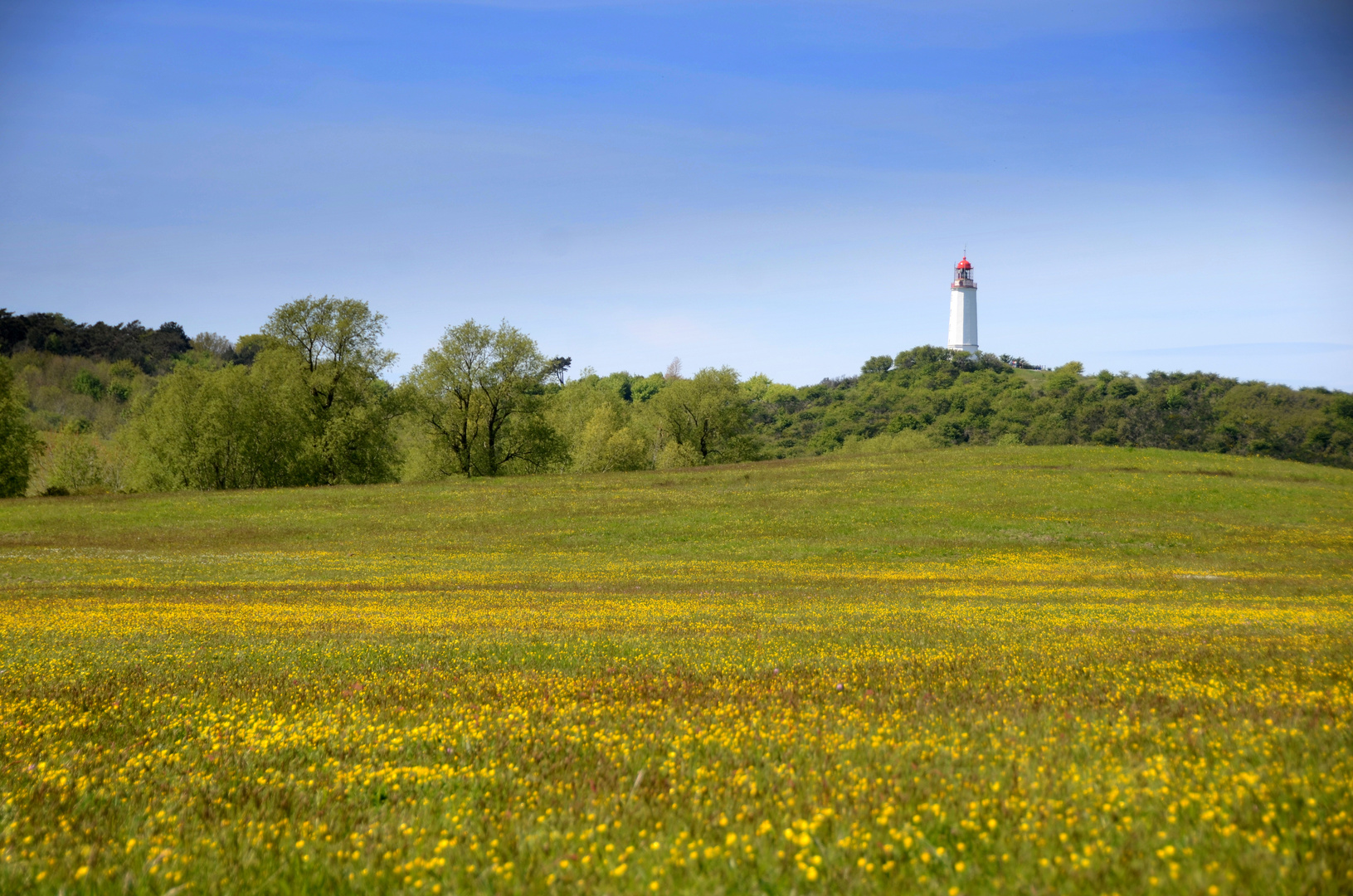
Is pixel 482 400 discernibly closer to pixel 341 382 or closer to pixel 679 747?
pixel 341 382

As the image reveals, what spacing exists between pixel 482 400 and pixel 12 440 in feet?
111

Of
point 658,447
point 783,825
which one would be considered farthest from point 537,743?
point 658,447

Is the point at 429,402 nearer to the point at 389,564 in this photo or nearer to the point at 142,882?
the point at 389,564

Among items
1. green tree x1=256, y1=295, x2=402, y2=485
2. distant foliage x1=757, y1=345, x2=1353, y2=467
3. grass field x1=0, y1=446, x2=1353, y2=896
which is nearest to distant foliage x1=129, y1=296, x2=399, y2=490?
green tree x1=256, y1=295, x2=402, y2=485

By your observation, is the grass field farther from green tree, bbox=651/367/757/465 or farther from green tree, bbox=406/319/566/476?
green tree, bbox=651/367/757/465

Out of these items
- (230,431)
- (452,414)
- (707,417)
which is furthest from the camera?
(707,417)

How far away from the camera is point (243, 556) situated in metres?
34.1

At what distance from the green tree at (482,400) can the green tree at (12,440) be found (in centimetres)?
2764

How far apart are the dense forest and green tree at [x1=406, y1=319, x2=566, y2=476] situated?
0.15 m

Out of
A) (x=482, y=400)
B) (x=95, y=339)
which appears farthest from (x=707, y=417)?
(x=95, y=339)

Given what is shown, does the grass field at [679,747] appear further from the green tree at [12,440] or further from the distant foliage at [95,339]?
the distant foliage at [95,339]

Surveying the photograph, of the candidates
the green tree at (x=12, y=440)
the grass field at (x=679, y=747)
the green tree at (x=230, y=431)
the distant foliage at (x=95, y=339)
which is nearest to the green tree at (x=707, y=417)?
the green tree at (x=230, y=431)

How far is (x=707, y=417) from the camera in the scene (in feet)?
282

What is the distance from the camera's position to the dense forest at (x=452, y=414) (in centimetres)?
6022
